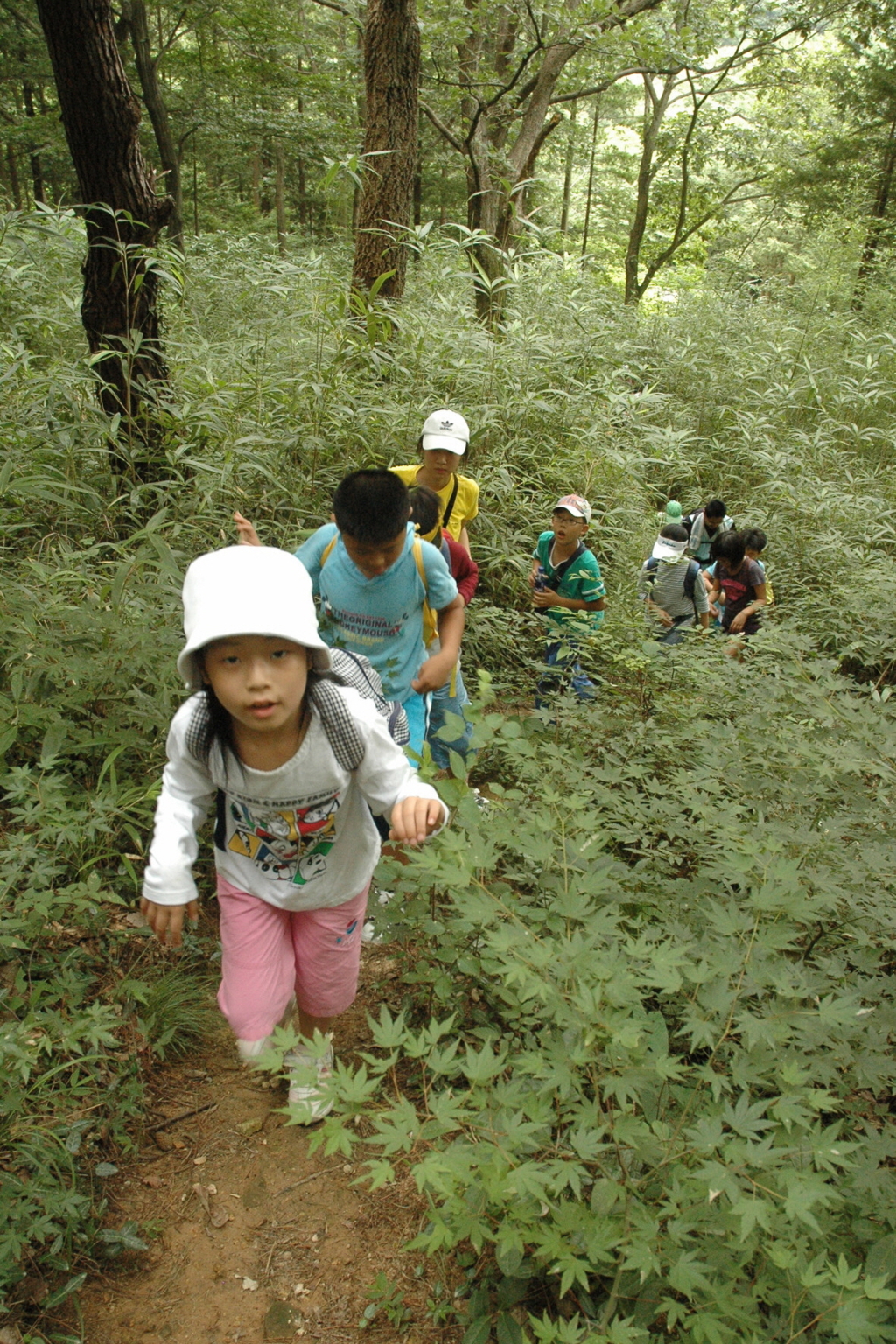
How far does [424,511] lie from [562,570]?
141 centimetres

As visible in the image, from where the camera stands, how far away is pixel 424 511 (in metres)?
3.68

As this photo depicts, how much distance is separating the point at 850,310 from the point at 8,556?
13.7 m

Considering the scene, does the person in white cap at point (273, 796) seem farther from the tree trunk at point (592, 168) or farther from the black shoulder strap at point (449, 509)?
the tree trunk at point (592, 168)

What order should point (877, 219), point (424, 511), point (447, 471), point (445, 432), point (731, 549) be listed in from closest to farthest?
point (424, 511)
point (445, 432)
point (447, 471)
point (731, 549)
point (877, 219)

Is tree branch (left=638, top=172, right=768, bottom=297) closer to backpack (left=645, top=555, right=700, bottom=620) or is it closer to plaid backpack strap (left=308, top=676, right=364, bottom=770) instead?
backpack (left=645, top=555, right=700, bottom=620)

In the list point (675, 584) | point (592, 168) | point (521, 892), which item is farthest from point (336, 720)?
point (592, 168)

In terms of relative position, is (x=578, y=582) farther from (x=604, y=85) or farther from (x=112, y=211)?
(x=604, y=85)

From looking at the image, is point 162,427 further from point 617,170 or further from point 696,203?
point 617,170

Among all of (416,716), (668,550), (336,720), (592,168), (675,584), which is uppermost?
(592,168)

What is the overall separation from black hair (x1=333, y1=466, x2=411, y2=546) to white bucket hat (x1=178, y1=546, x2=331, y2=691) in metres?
0.90

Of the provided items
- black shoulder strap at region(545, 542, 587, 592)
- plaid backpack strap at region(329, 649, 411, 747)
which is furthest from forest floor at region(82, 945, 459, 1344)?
black shoulder strap at region(545, 542, 587, 592)

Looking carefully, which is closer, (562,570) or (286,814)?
(286,814)

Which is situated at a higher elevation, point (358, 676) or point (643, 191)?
point (643, 191)

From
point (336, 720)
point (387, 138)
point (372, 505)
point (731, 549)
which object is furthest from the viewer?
point (387, 138)
